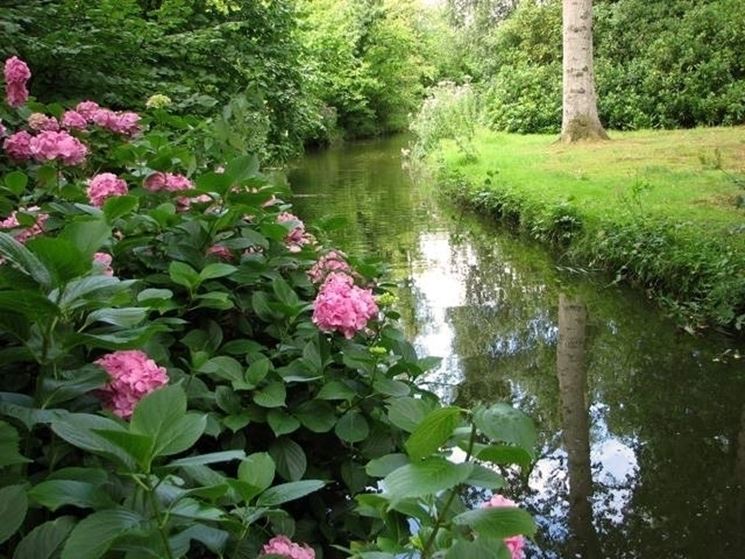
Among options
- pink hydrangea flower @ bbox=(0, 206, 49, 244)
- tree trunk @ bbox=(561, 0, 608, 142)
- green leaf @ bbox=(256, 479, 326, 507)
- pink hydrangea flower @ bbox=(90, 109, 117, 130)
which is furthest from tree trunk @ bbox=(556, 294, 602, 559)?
tree trunk @ bbox=(561, 0, 608, 142)

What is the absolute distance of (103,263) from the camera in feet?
4.53

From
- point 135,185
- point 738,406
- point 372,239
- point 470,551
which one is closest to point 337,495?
point 470,551

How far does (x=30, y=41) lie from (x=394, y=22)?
29081 mm

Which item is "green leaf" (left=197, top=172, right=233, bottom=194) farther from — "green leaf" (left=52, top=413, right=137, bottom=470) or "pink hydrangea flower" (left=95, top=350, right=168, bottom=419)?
"green leaf" (left=52, top=413, right=137, bottom=470)

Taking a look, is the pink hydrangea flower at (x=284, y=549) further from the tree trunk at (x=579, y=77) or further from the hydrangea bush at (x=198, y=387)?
the tree trunk at (x=579, y=77)

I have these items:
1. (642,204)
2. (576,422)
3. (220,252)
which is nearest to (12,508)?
(220,252)

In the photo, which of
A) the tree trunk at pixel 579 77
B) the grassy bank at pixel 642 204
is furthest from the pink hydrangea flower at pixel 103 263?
the tree trunk at pixel 579 77

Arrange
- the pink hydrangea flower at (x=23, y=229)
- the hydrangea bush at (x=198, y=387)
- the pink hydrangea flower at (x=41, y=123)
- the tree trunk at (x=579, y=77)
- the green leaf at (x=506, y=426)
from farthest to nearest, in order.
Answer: the tree trunk at (x=579, y=77) < the pink hydrangea flower at (x=41, y=123) < the pink hydrangea flower at (x=23, y=229) < the hydrangea bush at (x=198, y=387) < the green leaf at (x=506, y=426)

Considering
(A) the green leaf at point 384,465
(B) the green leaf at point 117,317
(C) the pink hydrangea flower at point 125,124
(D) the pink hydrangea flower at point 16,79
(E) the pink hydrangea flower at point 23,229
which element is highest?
(D) the pink hydrangea flower at point 16,79

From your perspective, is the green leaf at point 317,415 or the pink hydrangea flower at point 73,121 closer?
the green leaf at point 317,415

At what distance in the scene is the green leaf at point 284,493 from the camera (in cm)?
111

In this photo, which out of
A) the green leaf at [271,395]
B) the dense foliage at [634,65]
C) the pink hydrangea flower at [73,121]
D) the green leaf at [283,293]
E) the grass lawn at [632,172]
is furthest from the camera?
the dense foliage at [634,65]

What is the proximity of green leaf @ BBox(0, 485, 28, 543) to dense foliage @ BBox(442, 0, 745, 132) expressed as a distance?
14082mm

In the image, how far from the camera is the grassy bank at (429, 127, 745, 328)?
201 inches
